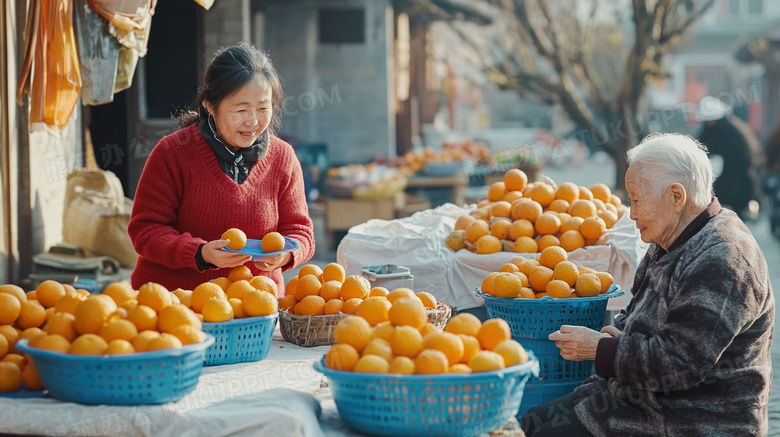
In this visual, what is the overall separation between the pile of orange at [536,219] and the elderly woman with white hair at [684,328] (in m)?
1.45

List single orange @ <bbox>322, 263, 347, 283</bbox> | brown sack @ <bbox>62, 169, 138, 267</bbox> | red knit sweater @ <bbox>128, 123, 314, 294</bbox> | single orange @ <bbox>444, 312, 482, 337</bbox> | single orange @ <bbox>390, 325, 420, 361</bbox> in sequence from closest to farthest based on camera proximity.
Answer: single orange @ <bbox>390, 325, 420, 361</bbox>
single orange @ <bbox>444, 312, 482, 337</bbox>
single orange @ <bbox>322, 263, 347, 283</bbox>
red knit sweater @ <bbox>128, 123, 314, 294</bbox>
brown sack @ <bbox>62, 169, 138, 267</bbox>

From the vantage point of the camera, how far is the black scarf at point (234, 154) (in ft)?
10.7

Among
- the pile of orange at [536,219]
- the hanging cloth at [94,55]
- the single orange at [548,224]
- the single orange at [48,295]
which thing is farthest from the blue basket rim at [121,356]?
the hanging cloth at [94,55]

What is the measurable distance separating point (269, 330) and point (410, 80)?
16956mm

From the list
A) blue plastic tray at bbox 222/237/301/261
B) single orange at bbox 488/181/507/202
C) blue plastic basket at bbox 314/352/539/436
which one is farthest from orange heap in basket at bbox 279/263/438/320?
single orange at bbox 488/181/507/202

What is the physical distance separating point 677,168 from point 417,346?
115 centimetres

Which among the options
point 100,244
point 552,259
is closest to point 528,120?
point 100,244

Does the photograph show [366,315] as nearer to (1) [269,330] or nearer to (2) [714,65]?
(1) [269,330]

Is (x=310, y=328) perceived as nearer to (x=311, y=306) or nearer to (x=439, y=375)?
(x=311, y=306)

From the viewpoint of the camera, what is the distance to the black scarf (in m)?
3.25

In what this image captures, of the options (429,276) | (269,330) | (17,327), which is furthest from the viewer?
(429,276)

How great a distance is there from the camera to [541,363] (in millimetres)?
3512

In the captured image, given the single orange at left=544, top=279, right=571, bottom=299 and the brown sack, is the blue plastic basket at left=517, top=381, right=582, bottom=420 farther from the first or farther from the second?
the brown sack

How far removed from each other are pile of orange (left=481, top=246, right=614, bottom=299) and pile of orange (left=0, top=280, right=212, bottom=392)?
1.38 meters
